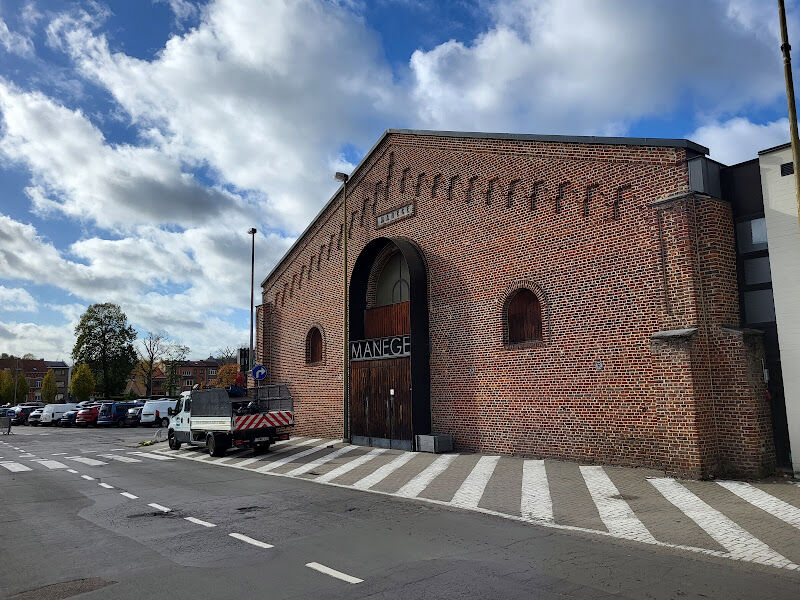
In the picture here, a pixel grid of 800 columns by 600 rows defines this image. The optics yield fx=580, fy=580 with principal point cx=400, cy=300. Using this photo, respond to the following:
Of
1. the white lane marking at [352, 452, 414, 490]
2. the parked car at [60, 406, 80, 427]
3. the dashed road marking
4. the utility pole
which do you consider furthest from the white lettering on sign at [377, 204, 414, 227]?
the parked car at [60, 406, 80, 427]

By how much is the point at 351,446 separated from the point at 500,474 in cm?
Answer: 719

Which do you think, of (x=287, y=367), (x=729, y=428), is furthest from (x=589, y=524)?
(x=287, y=367)

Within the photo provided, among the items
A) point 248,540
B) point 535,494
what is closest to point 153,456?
point 248,540

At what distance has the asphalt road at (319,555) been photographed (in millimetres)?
5613

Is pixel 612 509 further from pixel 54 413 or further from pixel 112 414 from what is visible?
pixel 54 413

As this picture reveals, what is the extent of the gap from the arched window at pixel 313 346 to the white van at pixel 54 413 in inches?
1112

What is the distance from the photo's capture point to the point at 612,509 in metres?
9.12

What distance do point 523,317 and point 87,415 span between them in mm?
35078

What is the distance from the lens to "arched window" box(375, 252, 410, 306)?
19.1m

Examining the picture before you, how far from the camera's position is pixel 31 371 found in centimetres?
12294

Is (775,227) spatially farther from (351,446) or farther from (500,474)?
(351,446)

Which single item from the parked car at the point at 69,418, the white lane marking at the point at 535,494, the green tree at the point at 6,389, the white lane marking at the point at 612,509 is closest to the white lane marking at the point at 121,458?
the white lane marking at the point at 535,494

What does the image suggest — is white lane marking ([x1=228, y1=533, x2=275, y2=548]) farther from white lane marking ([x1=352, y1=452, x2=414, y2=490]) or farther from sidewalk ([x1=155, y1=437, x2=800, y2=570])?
white lane marking ([x1=352, y1=452, x2=414, y2=490])

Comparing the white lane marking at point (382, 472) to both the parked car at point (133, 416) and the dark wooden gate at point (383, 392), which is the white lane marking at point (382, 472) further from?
the parked car at point (133, 416)
